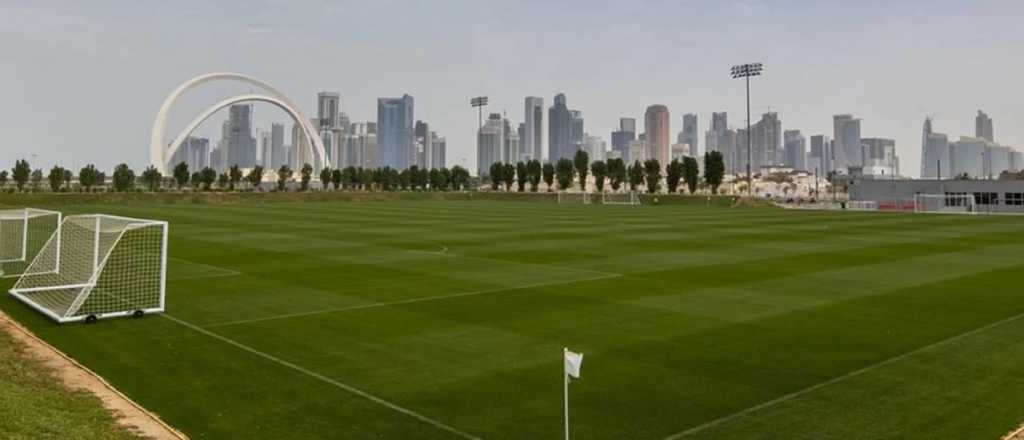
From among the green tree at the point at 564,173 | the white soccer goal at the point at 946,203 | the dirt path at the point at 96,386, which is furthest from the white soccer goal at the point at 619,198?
the dirt path at the point at 96,386

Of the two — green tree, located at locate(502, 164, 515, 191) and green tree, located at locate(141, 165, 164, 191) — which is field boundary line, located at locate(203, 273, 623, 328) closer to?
green tree, located at locate(141, 165, 164, 191)

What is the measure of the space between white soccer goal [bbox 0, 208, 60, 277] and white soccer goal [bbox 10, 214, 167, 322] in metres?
0.98

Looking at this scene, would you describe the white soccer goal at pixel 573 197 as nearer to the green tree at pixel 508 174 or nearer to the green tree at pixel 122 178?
the green tree at pixel 508 174

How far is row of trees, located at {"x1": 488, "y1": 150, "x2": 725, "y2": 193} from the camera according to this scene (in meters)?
119

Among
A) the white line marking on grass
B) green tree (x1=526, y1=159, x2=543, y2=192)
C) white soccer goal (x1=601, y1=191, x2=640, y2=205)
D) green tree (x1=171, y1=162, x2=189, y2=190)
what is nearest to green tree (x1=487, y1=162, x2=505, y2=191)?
green tree (x1=526, y1=159, x2=543, y2=192)

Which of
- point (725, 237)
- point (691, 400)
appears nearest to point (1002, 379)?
point (691, 400)

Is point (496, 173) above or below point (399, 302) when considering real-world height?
above

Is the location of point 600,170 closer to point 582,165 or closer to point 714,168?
point 582,165

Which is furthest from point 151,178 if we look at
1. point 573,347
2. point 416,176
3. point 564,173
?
point 573,347

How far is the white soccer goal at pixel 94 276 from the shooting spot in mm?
15641

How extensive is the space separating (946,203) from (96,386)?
99.3m

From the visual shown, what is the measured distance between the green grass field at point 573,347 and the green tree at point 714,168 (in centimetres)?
9201

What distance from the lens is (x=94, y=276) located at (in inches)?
604

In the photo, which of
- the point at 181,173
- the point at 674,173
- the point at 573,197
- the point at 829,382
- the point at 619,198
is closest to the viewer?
the point at 829,382
